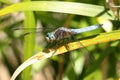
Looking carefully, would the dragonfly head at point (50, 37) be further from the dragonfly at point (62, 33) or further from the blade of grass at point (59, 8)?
the blade of grass at point (59, 8)

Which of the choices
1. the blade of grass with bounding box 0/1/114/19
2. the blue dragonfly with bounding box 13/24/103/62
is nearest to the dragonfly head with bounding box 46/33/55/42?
the blue dragonfly with bounding box 13/24/103/62

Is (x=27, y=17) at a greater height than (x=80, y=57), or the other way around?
(x=27, y=17)

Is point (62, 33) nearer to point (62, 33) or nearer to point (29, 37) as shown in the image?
point (62, 33)

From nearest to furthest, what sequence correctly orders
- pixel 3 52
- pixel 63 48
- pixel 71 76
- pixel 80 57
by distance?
pixel 63 48 → pixel 71 76 → pixel 80 57 → pixel 3 52

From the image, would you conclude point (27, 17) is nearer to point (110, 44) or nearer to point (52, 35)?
point (52, 35)

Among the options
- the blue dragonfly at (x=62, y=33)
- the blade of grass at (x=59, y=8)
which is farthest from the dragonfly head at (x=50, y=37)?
the blade of grass at (x=59, y=8)

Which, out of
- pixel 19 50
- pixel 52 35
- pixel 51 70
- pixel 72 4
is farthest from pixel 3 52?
pixel 72 4

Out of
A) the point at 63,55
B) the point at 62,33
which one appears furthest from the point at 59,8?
the point at 63,55
